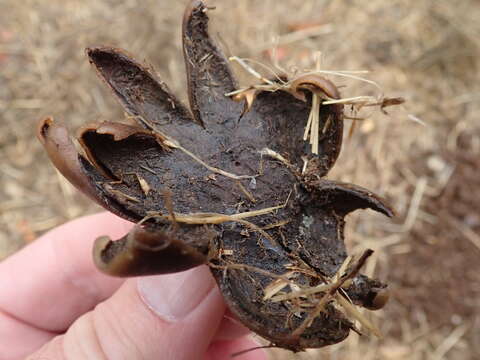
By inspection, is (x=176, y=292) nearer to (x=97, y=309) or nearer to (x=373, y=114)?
(x=97, y=309)

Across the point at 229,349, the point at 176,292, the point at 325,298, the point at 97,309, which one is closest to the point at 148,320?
the point at 176,292

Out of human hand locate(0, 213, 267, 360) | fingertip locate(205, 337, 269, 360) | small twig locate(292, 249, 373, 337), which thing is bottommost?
fingertip locate(205, 337, 269, 360)

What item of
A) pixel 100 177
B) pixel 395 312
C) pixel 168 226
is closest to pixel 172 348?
pixel 168 226

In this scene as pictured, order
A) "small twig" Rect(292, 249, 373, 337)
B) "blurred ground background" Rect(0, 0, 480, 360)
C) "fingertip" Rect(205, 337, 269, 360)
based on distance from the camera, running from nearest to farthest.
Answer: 1. "small twig" Rect(292, 249, 373, 337)
2. "fingertip" Rect(205, 337, 269, 360)
3. "blurred ground background" Rect(0, 0, 480, 360)

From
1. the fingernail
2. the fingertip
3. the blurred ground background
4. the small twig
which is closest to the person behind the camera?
the small twig

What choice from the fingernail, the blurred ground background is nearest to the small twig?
the fingernail

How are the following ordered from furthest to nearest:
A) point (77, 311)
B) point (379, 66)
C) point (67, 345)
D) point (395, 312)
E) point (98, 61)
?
point (379, 66) < point (395, 312) < point (77, 311) < point (67, 345) < point (98, 61)

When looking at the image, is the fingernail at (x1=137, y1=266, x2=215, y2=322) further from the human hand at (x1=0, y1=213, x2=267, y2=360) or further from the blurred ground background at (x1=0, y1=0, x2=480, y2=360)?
the blurred ground background at (x1=0, y1=0, x2=480, y2=360)

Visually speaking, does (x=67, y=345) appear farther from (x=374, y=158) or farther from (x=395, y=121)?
(x=395, y=121)
